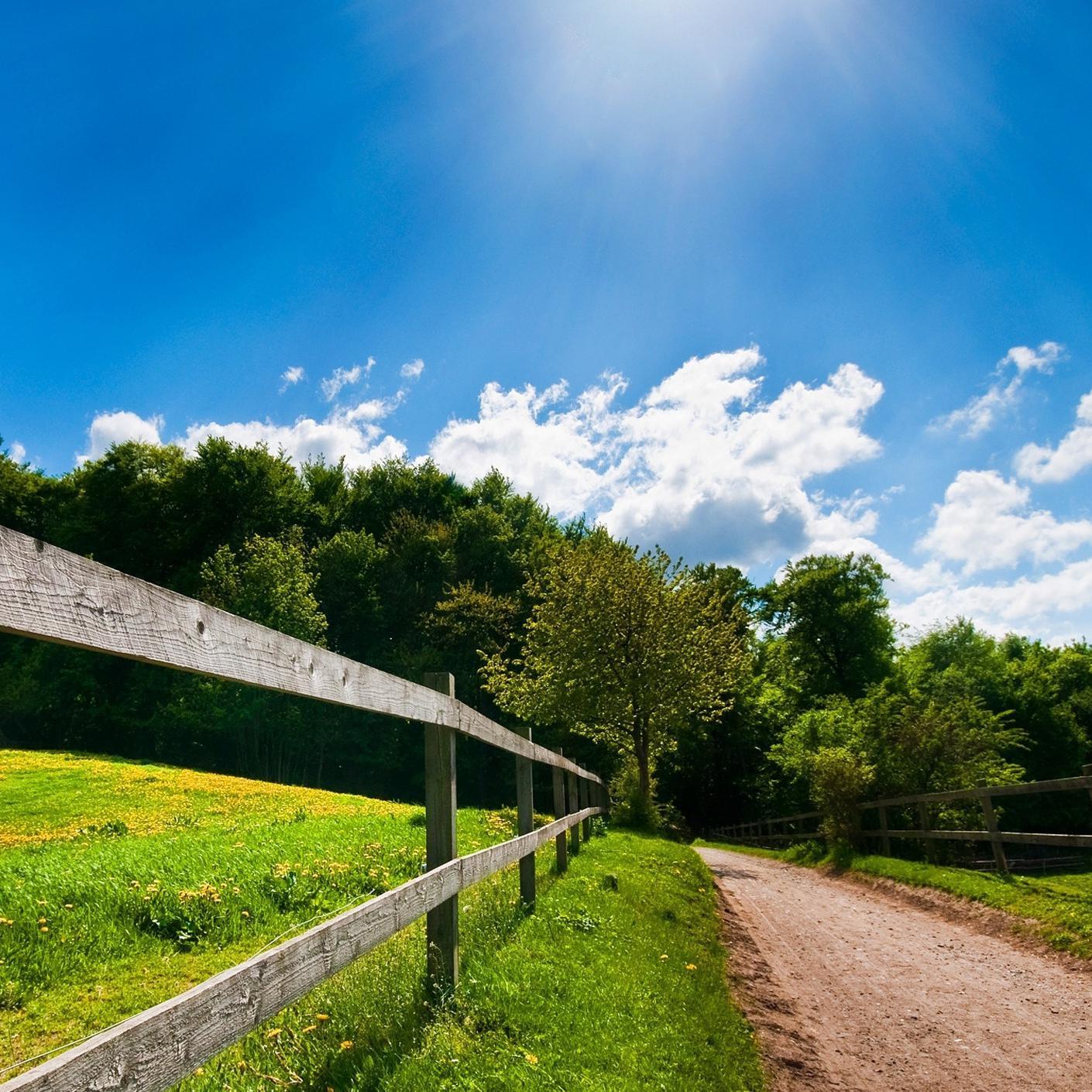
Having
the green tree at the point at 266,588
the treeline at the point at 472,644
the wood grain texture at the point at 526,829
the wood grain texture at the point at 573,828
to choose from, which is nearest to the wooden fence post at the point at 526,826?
the wood grain texture at the point at 526,829

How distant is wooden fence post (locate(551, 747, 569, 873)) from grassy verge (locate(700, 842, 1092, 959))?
5.08 meters

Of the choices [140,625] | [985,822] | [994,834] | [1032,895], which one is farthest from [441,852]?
[985,822]

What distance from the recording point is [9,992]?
4484 millimetres

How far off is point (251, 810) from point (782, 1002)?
13362 mm

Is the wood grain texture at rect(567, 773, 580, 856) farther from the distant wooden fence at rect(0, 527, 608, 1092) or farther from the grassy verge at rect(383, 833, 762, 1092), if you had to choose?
the distant wooden fence at rect(0, 527, 608, 1092)

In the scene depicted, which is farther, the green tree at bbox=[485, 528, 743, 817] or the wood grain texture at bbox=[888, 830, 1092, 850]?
the green tree at bbox=[485, 528, 743, 817]

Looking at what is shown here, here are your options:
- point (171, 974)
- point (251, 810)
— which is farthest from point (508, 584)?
point (171, 974)

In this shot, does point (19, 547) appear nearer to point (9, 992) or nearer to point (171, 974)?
point (9, 992)

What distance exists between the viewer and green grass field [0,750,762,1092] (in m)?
3.42

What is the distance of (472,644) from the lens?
4184 centimetres

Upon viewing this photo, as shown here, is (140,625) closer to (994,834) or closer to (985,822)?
(994,834)

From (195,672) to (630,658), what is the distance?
865 inches

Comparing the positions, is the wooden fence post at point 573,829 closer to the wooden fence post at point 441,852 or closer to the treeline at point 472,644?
the wooden fence post at point 441,852

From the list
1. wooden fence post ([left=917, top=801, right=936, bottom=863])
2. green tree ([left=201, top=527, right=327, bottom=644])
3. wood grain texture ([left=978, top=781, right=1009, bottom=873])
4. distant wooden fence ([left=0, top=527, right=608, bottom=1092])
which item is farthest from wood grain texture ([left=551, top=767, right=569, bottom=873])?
green tree ([left=201, top=527, right=327, bottom=644])
